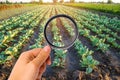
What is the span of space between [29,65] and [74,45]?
2.78 metres

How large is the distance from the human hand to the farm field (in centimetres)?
180

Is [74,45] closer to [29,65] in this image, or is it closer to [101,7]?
[101,7]

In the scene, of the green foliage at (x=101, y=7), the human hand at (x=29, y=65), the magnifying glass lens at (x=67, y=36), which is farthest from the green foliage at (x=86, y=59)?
the human hand at (x=29, y=65)

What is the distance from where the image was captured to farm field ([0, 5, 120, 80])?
114 inches

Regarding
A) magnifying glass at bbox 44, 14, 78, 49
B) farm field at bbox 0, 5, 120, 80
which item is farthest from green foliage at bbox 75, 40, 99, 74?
magnifying glass at bbox 44, 14, 78, 49

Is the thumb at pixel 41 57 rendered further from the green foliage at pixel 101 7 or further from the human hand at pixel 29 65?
the green foliage at pixel 101 7

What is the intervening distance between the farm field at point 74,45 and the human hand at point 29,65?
1.80 metres

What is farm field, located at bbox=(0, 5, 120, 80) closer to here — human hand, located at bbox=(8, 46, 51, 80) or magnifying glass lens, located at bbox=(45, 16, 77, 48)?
magnifying glass lens, located at bbox=(45, 16, 77, 48)

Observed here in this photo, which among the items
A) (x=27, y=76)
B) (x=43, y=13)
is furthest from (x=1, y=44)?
(x=27, y=76)

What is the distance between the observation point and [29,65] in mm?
619

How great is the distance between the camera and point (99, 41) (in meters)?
3.41

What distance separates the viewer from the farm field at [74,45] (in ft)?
9.52

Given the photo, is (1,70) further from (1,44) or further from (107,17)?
(107,17)

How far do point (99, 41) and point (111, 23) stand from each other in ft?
1.42
